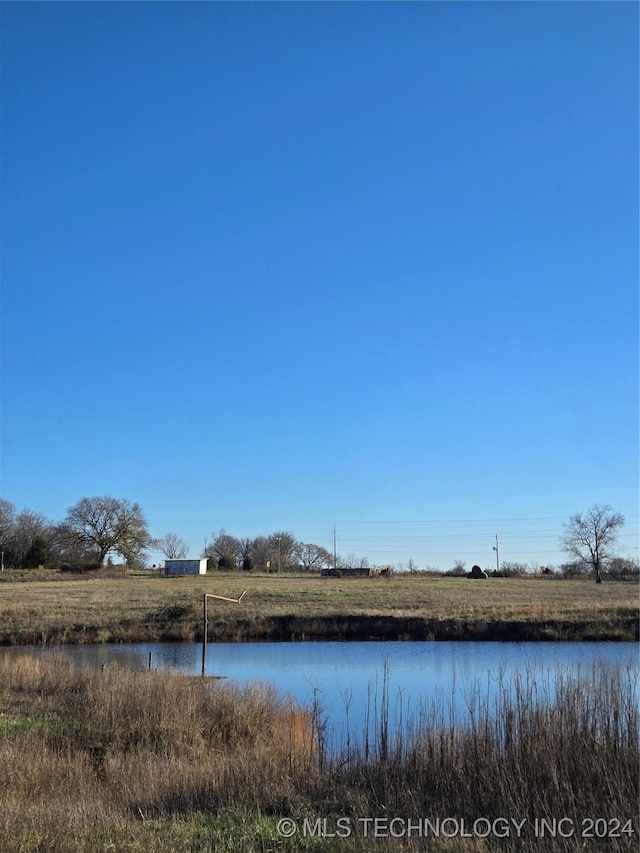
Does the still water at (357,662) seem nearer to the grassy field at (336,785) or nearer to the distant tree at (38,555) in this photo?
the grassy field at (336,785)

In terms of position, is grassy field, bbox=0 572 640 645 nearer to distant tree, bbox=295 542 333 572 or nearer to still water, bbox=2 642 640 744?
still water, bbox=2 642 640 744

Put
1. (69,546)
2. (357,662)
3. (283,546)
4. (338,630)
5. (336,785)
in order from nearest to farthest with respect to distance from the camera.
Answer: (336,785) → (357,662) → (338,630) → (69,546) → (283,546)

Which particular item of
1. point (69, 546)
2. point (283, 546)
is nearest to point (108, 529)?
point (69, 546)

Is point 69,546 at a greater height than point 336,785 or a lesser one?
greater

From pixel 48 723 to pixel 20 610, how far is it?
3020 cm

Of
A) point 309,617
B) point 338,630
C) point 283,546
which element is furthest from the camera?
point 283,546

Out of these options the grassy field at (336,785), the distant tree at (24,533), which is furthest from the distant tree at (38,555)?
the grassy field at (336,785)

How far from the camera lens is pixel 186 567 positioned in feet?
294

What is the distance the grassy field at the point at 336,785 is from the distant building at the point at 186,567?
76.0 meters

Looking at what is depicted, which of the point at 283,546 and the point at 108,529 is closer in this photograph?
the point at 108,529

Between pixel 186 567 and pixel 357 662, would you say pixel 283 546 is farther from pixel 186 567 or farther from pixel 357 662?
pixel 357 662

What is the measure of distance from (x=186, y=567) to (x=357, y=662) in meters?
63.6

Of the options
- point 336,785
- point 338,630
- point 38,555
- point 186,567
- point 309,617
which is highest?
point 38,555

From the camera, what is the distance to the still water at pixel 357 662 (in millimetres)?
20750
